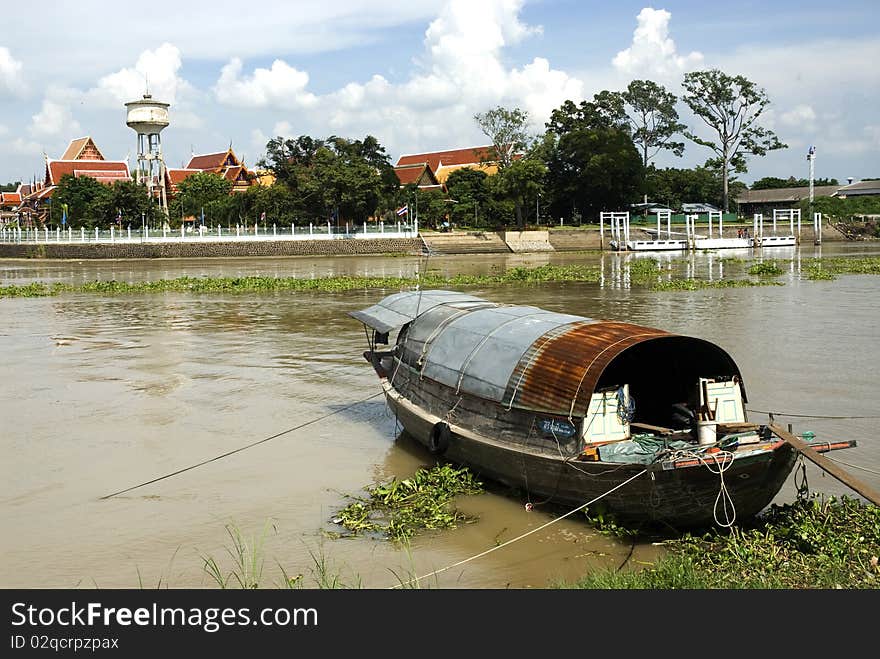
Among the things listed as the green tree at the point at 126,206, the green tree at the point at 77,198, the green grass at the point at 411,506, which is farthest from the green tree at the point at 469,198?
the green grass at the point at 411,506

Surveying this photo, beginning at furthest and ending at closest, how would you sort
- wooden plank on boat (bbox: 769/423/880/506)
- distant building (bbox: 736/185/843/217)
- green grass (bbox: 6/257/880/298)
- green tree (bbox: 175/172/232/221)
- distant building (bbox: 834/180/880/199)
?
distant building (bbox: 834/180/880/199) → distant building (bbox: 736/185/843/217) → green tree (bbox: 175/172/232/221) → green grass (bbox: 6/257/880/298) → wooden plank on boat (bbox: 769/423/880/506)

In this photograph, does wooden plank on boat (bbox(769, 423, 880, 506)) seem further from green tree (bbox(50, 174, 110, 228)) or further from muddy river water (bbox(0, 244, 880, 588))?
green tree (bbox(50, 174, 110, 228))

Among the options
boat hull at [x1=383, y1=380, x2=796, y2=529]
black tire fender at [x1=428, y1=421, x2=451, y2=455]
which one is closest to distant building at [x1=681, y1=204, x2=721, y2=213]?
black tire fender at [x1=428, y1=421, x2=451, y2=455]

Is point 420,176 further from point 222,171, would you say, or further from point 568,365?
point 568,365

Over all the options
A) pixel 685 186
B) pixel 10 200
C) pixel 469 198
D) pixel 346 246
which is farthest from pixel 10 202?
pixel 685 186

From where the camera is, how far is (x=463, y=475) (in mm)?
7516

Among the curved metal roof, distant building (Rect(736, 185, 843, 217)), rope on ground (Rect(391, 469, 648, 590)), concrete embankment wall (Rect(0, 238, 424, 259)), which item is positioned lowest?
rope on ground (Rect(391, 469, 648, 590))

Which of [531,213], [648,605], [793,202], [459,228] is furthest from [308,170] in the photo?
[648,605]

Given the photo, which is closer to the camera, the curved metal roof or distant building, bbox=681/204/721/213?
the curved metal roof

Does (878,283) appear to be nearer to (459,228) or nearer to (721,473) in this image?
(721,473)

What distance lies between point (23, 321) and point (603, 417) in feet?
55.4

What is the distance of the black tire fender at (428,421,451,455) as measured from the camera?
25.1ft

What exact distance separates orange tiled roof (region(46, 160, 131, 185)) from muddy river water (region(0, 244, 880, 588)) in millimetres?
43489

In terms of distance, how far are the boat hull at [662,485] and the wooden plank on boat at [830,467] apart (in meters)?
0.08
